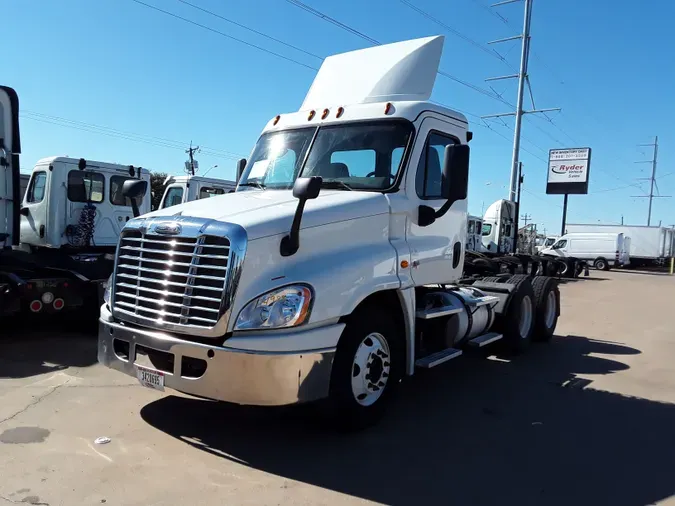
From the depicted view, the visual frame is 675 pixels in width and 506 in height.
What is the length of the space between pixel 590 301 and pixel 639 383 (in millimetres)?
10436

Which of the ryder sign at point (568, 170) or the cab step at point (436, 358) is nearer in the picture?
the cab step at point (436, 358)

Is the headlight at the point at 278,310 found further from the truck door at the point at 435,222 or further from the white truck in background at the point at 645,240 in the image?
the white truck in background at the point at 645,240

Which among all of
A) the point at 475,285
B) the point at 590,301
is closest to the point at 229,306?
the point at 475,285

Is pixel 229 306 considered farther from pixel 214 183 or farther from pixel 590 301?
pixel 590 301

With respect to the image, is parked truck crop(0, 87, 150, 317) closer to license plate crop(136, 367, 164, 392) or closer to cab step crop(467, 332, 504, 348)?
license plate crop(136, 367, 164, 392)

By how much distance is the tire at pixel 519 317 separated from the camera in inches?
302

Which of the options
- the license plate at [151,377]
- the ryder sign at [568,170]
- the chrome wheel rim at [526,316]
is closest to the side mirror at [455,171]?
the license plate at [151,377]

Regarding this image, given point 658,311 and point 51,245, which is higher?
point 51,245

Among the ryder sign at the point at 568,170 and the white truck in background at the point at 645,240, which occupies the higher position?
the ryder sign at the point at 568,170

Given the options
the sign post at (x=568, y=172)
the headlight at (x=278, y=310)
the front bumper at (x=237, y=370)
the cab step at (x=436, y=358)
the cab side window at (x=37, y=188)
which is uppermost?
the sign post at (x=568, y=172)

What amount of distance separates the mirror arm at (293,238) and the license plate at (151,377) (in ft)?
4.22

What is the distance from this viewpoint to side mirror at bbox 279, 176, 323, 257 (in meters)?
3.90

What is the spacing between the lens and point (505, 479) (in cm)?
387

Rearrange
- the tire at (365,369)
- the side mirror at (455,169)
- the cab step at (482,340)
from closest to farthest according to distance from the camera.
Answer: the tire at (365,369) < the side mirror at (455,169) < the cab step at (482,340)
